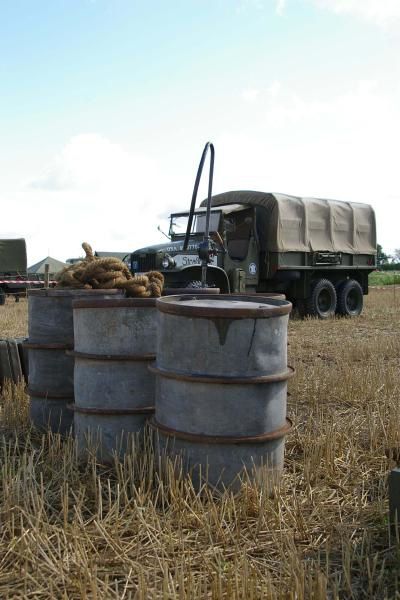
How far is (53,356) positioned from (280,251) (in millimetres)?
9519

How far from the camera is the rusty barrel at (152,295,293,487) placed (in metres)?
3.04

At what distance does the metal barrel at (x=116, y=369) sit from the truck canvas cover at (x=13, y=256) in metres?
21.0

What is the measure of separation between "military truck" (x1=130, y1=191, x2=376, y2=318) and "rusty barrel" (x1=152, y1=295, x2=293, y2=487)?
8.16 meters

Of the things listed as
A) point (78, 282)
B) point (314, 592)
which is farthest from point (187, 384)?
point (78, 282)

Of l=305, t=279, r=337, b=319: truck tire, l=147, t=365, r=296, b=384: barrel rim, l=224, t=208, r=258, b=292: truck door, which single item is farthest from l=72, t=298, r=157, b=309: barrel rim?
l=305, t=279, r=337, b=319: truck tire

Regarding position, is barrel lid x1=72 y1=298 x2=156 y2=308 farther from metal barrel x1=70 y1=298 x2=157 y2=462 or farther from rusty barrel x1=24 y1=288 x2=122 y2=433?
rusty barrel x1=24 y1=288 x2=122 y2=433

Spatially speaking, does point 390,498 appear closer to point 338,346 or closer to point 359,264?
point 338,346

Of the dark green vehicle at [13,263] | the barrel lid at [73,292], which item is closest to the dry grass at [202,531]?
the barrel lid at [73,292]

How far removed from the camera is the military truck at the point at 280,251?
12289 millimetres

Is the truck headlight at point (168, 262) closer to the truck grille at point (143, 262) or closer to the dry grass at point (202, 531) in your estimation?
the truck grille at point (143, 262)

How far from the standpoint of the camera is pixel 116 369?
3.60 meters

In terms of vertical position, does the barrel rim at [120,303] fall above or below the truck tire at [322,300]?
above

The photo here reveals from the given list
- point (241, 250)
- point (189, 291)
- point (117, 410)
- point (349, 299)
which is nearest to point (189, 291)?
point (189, 291)

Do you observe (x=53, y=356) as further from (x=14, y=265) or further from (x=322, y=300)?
(x=14, y=265)
